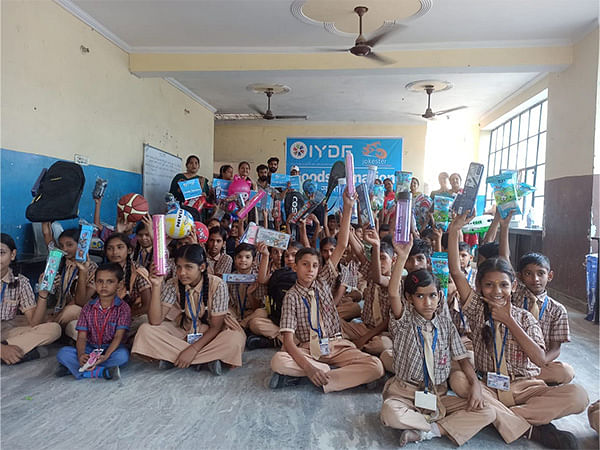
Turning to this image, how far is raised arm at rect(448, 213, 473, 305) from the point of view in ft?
6.83

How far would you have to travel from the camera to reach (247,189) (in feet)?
13.7

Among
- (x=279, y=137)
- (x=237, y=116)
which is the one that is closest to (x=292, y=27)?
(x=237, y=116)

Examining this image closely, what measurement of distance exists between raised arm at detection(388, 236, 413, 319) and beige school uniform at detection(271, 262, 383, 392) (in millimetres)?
470

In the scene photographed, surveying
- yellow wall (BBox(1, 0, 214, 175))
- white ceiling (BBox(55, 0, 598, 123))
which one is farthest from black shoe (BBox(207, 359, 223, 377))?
white ceiling (BBox(55, 0, 598, 123))

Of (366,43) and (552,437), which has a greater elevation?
(366,43)

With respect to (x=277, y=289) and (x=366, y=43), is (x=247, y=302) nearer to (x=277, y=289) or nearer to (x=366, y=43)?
(x=277, y=289)

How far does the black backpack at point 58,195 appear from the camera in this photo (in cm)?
312

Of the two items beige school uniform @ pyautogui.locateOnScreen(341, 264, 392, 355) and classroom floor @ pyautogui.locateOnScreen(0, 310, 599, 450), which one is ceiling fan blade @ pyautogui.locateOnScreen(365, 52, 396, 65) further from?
classroom floor @ pyautogui.locateOnScreen(0, 310, 599, 450)

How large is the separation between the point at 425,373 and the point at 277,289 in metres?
1.37

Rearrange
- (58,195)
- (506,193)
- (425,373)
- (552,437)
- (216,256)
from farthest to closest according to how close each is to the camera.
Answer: (216,256), (58,195), (506,193), (425,373), (552,437)

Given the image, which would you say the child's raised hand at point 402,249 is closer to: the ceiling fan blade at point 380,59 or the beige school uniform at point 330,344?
the beige school uniform at point 330,344

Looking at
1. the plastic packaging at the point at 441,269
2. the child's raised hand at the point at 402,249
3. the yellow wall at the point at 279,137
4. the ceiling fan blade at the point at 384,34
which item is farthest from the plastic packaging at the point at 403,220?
the yellow wall at the point at 279,137

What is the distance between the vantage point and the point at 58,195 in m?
3.25

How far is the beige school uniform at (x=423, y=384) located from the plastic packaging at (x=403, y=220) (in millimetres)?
350
